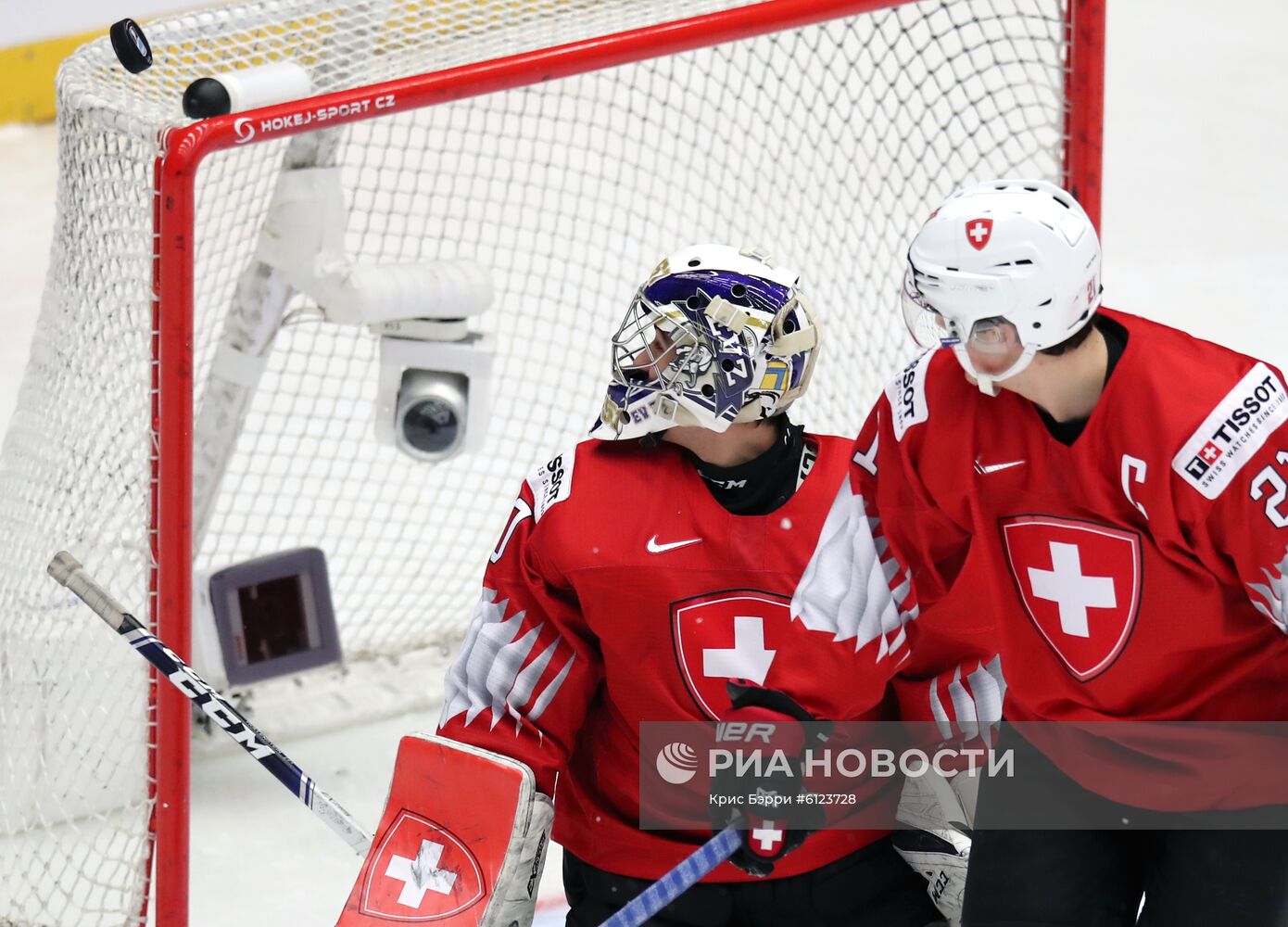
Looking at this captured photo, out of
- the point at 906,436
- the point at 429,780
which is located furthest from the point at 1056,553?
the point at 429,780

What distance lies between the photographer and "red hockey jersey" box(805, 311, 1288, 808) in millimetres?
1614

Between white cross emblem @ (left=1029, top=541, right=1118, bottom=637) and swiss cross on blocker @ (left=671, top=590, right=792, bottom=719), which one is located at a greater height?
white cross emblem @ (left=1029, top=541, right=1118, bottom=637)

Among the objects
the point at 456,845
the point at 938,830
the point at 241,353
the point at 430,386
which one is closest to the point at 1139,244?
the point at 430,386

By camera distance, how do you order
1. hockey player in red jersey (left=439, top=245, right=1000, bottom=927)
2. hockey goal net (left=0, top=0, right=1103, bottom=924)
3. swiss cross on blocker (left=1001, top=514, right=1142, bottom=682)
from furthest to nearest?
hockey goal net (left=0, top=0, right=1103, bottom=924) < hockey player in red jersey (left=439, top=245, right=1000, bottom=927) < swiss cross on blocker (left=1001, top=514, right=1142, bottom=682)

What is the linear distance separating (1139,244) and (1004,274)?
12.1 feet

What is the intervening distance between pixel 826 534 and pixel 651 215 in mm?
2852

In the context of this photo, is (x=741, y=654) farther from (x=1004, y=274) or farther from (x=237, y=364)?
(x=237, y=364)

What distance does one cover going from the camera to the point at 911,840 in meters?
2.05

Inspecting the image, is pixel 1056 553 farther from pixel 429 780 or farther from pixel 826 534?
pixel 429 780

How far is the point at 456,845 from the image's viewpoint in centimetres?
188

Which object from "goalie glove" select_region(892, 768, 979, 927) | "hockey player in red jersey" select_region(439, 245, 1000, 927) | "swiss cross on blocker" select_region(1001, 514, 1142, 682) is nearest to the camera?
"swiss cross on blocker" select_region(1001, 514, 1142, 682)


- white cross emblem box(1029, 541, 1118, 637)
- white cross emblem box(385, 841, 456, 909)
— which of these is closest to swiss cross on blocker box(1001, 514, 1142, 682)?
white cross emblem box(1029, 541, 1118, 637)

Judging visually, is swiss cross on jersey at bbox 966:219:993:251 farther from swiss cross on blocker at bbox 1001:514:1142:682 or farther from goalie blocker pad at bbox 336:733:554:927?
goalie blocker pad at bbox 336:733:554:927

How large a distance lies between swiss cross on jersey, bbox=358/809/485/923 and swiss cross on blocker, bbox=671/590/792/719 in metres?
0.32
